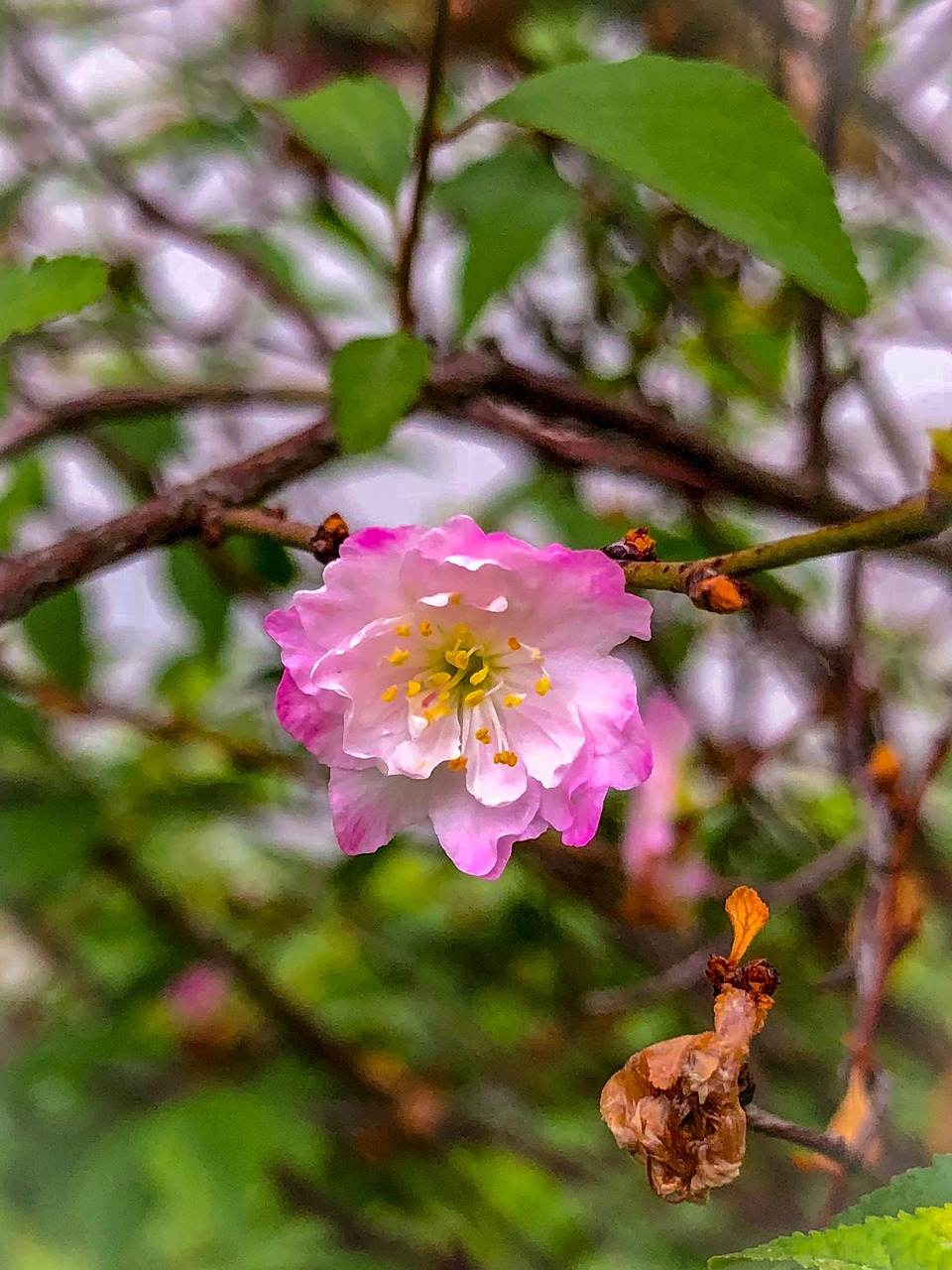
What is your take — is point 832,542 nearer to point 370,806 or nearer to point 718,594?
point 718,594

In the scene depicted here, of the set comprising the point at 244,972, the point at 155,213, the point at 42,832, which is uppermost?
the point at 155,213

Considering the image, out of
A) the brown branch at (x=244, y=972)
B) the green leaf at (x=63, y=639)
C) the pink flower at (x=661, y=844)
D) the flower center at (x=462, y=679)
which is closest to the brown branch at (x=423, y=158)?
the flower center at (x=462, y=679)

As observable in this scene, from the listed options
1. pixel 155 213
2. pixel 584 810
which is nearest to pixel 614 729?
pixel 584 810

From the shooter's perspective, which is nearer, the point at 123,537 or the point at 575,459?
the point at 123,537

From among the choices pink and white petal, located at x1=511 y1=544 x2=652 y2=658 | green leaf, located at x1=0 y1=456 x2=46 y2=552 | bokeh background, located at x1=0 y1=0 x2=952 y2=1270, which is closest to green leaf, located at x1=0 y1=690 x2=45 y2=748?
bokeh background, located at x1=0 y1=0 x2=952 y2=1270

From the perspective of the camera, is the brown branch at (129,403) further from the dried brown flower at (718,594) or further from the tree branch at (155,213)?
the dried brown flower at (718,594)

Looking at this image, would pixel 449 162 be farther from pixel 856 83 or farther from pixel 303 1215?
pixel 303 1215
